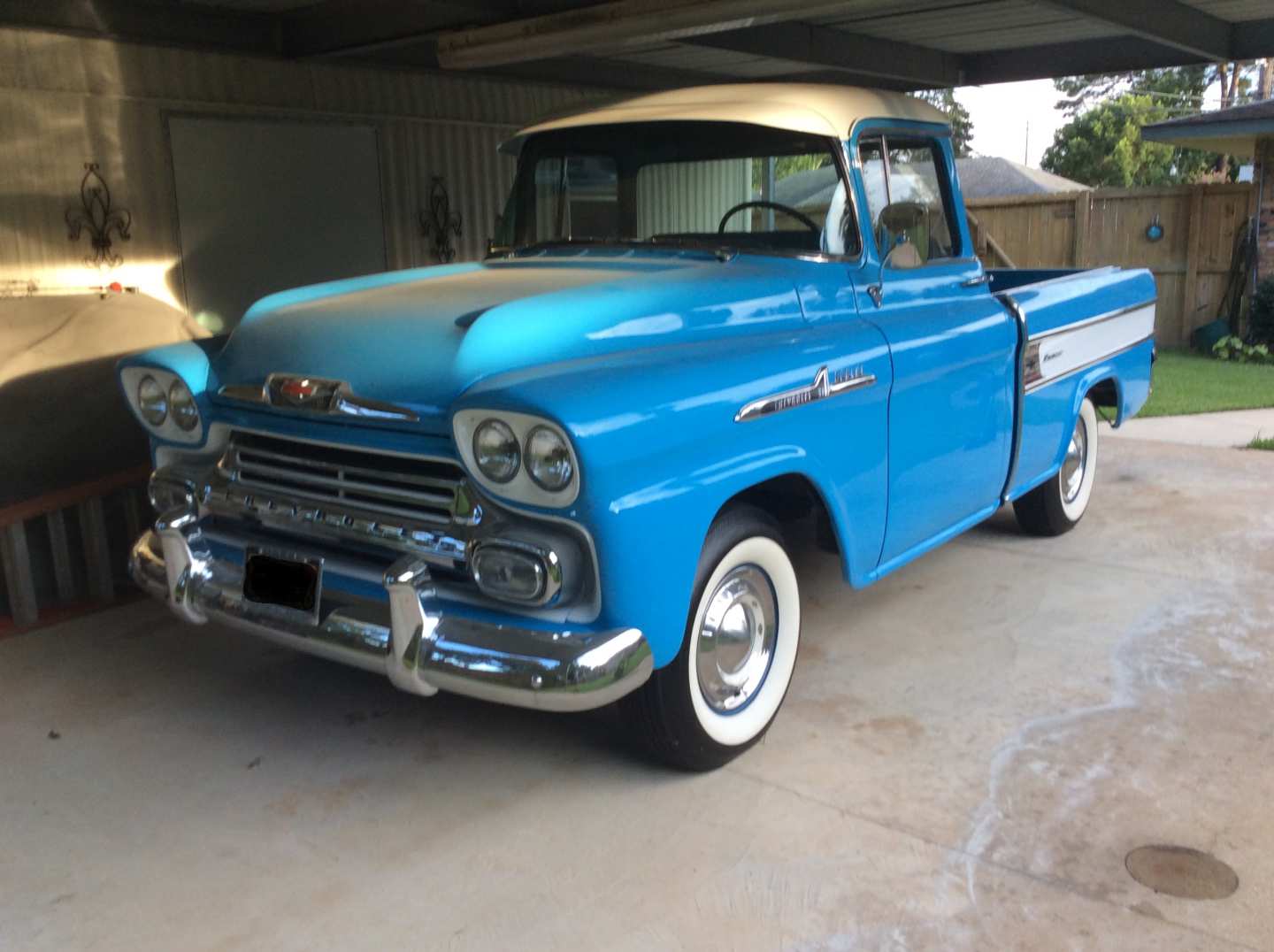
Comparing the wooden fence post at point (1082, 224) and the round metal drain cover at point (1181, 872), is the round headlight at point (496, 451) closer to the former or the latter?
the round metal drain cover at point (1181, 872)

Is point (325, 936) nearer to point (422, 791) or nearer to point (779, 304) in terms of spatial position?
point (422, 791)

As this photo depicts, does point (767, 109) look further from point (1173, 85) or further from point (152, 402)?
point (1173, 85)

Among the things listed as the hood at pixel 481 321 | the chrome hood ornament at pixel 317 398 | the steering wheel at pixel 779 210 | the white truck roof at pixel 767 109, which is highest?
the white truck roof at pixel 767 109

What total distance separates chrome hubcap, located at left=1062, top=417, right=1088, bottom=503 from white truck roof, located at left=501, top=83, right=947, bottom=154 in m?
2.07

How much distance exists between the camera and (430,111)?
28.5ft

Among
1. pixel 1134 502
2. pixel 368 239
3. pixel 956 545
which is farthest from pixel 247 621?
pixel 368 239

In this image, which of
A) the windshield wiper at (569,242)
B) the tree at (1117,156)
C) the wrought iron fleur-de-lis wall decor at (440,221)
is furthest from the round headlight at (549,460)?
the tree at (1117,156)

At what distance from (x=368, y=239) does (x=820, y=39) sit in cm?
363

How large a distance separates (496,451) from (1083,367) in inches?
144

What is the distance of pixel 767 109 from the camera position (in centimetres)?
400

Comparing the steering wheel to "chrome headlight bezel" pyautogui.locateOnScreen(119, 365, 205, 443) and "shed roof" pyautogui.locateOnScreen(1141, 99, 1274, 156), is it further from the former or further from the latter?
"shed roof" pyautogui.locateOnScreen(1141, 99, 1274, 156)

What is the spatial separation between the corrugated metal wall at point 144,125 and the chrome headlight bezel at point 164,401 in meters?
3.38

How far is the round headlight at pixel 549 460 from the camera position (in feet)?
8.76

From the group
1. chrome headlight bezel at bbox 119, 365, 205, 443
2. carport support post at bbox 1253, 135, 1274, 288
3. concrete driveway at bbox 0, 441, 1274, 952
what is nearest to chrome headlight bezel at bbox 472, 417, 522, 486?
concrete driveway at bbox 0, 441, 1274, 952
